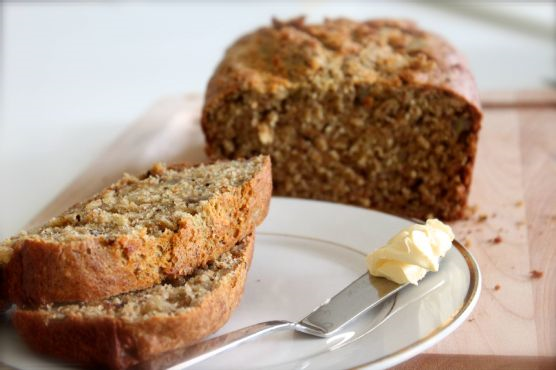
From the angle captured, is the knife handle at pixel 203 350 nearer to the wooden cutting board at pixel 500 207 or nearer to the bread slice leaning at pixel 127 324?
the bread slice leaning at pixel 127 324

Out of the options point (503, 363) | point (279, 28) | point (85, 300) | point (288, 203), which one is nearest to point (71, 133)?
point (279, 28)

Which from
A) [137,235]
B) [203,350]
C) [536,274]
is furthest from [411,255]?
[137,235]

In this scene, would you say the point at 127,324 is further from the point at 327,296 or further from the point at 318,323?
the point at 327,296

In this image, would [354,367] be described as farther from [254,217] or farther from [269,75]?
[269,75]

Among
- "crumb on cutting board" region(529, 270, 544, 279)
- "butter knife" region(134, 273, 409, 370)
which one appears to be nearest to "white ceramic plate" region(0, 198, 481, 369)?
"butter knife" region(134, 273, 409, 370)

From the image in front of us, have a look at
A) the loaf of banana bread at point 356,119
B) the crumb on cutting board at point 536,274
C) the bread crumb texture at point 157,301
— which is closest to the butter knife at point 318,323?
the bread crumb texture at point 157,301
